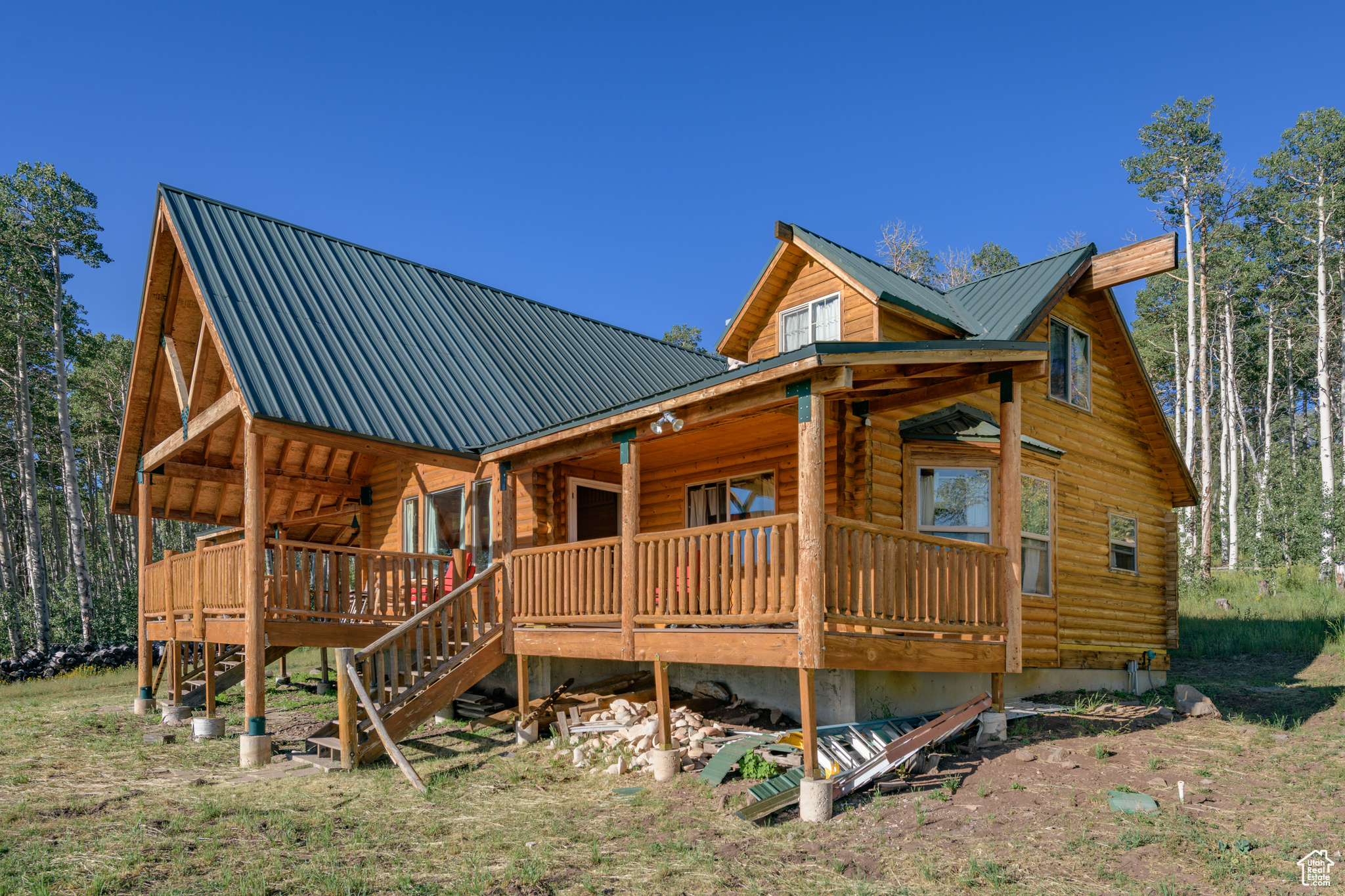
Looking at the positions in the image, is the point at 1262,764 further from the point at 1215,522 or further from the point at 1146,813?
the point at 1215,522

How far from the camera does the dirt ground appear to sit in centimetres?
689

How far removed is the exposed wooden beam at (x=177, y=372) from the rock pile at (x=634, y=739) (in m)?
7.84

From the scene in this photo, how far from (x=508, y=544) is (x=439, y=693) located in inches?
90.6

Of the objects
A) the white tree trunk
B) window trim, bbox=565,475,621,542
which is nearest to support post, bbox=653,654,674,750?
window trim, bbox=565,475,621,542

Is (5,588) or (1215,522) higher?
(1215,522)

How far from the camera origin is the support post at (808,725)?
27.6 feet

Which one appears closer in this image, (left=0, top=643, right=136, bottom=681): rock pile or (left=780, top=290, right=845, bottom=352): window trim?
(left=780, top=290, right=845, bottom=352): window trim

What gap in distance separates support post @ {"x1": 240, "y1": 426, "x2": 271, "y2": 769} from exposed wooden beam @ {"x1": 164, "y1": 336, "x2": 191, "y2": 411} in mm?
3053

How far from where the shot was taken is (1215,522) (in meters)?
32.8

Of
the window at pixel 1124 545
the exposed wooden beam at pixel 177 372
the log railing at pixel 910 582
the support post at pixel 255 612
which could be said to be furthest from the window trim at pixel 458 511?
the window at pixel 1124 545

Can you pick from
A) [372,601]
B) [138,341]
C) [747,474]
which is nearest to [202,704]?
[372,601]

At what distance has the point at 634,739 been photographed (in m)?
10.8

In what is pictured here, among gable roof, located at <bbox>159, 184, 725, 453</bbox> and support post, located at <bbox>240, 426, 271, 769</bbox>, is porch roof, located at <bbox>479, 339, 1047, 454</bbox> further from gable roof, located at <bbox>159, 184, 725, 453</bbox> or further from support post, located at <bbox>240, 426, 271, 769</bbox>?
support post, located at <bbox>240, 426, 271, 769</bbox>

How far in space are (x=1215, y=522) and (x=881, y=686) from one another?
26970 millimetres
